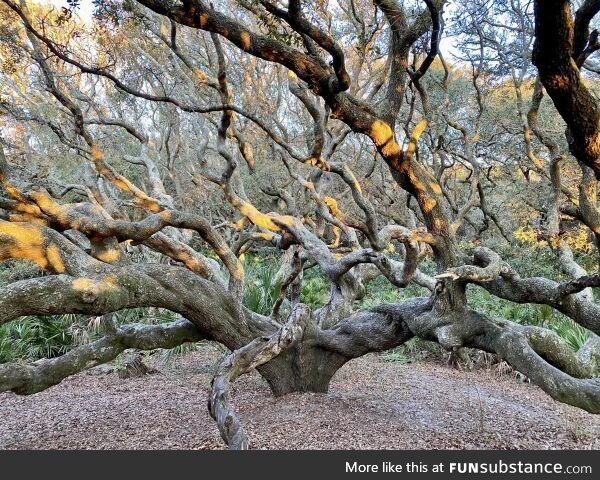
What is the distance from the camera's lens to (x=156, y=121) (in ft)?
53.6

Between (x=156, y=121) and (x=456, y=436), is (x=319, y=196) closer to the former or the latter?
(x=456, y=436)

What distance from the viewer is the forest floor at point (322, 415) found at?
4160mm

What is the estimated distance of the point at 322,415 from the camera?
4.68 metres

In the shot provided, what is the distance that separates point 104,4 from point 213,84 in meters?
1.91

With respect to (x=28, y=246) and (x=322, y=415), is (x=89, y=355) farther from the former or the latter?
(x=322, y=415)

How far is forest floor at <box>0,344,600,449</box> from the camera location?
4160 mm

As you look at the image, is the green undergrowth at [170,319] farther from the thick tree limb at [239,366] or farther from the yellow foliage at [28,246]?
the yellow foliage at [28,246]

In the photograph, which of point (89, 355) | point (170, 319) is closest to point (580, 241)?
point (170, 319)

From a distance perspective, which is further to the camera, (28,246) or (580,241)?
(580,241)
